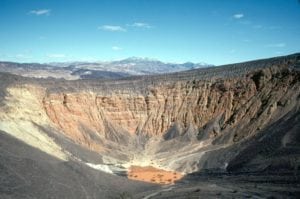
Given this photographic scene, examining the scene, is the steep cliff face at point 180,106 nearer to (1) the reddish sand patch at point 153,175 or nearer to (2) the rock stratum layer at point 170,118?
(2) the rock stratum layer at point 170,118

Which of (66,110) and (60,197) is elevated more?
(66,110)


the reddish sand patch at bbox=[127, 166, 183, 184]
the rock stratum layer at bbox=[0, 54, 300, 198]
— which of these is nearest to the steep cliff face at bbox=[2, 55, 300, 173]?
the rock stratum layer at bbox=[0, 54, 300, 198]

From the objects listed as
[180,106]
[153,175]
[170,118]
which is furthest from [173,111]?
[153,175]

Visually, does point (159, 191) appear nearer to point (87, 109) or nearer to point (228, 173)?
point (228, 173)

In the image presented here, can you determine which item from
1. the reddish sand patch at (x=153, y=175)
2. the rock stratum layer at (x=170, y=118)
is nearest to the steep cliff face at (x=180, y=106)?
the rock stratum layer at (x=170, y=118)

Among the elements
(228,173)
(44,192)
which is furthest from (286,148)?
(44,192)
